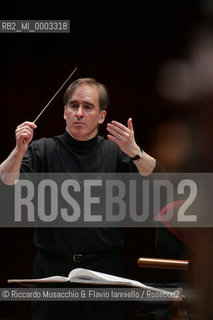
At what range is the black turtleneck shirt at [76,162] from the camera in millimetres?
2176

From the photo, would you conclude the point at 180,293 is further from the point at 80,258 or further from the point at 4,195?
the point at 4,195

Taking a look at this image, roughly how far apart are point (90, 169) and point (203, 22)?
992mm

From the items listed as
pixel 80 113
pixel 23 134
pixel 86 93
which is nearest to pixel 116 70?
pixel 86 93

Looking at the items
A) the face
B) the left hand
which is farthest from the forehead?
the left hand

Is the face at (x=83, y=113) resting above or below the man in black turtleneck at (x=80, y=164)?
above

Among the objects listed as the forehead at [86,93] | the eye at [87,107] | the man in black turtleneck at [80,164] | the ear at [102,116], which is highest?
the forehead at [86,93]

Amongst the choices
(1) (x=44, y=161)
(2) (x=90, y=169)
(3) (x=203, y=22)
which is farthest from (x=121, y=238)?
(3) (x=203, y=22)

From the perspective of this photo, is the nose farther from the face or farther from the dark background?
the dark background

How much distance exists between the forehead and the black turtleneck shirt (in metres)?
0.20

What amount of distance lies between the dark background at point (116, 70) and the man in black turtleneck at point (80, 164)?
0.43 feet

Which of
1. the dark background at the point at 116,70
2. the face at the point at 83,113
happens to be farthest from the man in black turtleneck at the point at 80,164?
the dark background at the point at 116,70

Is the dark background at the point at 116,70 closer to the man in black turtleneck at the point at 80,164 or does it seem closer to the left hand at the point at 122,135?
the man in black turtleneck at the point at 80,164

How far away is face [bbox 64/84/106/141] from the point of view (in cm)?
227

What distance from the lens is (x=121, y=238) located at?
2.22 metres
